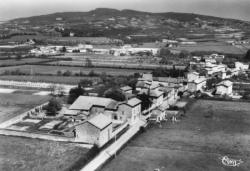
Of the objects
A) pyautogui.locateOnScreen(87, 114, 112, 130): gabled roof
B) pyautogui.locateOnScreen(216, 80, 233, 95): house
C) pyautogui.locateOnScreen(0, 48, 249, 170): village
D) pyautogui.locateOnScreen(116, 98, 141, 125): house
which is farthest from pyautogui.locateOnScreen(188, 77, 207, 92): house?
pyautogui.locateOnScreen(87, 114, 112, 130): gabled roof

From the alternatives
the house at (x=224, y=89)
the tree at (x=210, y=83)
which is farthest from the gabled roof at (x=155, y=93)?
the tree at (x=210, y=83)

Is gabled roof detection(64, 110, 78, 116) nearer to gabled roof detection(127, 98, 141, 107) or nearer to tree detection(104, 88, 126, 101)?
tree detection(104, 88, 126, 101)

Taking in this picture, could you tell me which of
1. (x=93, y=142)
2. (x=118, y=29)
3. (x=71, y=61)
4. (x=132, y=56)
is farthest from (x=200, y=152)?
(x=118, y=29)

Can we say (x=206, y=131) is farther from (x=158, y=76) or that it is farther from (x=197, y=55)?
(x=197, y=55)

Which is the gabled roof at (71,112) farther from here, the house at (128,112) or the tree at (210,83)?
the tree at (210,83)

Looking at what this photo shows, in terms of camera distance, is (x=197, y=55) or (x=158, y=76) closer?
(x=158, y=76)

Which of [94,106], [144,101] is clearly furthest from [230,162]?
[94,106]

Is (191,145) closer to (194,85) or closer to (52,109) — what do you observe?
(52,109)
